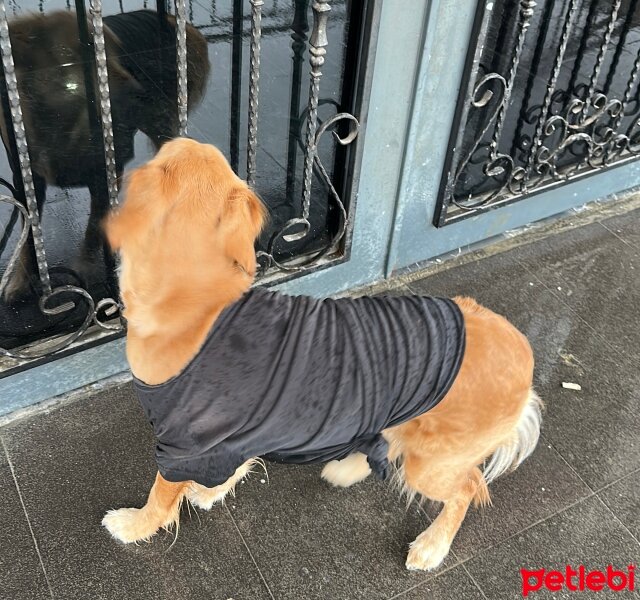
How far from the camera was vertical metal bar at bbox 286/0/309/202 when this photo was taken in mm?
2564

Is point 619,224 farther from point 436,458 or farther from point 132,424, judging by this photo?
point 132,424

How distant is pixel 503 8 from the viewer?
3.05 meters

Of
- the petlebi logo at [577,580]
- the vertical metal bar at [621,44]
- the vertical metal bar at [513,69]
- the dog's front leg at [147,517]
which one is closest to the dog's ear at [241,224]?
the dog's front leg at [147,517]

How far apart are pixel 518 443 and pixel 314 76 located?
5.36 feet

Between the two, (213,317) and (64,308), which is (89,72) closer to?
(64,308)

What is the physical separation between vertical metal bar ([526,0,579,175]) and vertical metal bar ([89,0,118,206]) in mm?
2279

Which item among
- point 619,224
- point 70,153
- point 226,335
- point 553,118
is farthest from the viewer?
point 619,224

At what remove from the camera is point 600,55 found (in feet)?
11.5

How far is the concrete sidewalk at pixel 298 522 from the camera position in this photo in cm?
225

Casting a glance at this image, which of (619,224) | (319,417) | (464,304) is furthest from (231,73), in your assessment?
(619,224)

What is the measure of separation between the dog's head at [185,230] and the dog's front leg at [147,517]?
0.81 m

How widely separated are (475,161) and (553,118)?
1.59 ft

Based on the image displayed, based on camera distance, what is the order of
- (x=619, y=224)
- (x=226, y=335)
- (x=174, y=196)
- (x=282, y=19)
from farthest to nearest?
(x=619, y=224) < (x=282, y=19) < (x=226, y=335) < (x=174, y=196)

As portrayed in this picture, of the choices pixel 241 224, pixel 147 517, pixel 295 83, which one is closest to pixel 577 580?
pixel 147 517
